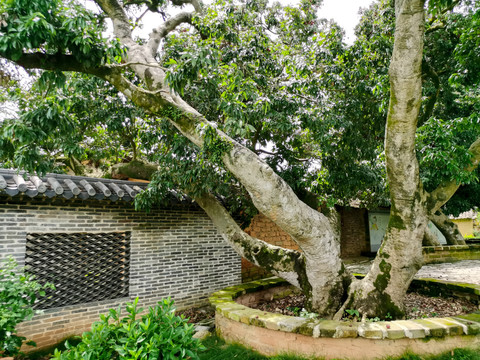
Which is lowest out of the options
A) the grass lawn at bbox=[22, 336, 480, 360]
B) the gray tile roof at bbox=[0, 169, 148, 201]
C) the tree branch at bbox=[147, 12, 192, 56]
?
the grass lawn at bbox=[22, 336, 480, 360]

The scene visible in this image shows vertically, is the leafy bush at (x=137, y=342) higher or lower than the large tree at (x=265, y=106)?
lower

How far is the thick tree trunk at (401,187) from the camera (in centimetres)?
328

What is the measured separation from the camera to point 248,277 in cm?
780

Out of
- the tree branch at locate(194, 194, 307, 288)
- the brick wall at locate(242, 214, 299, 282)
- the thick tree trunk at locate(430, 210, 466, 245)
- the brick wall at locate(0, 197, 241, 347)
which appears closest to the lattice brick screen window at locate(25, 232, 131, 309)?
the brick wall at locate(0, 197, 241, 347)

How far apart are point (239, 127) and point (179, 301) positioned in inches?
169

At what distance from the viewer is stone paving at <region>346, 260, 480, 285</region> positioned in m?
7.80

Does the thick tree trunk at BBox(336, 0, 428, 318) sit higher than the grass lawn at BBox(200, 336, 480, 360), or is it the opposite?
the thick tree trunk at BBox(336, 0, 428, 318)

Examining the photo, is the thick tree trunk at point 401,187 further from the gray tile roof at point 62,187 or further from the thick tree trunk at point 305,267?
the gray tile roof at point 62,187

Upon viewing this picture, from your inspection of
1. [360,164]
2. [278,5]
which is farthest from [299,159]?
[278,5]

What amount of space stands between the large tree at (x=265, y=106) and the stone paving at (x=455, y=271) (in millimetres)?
4268

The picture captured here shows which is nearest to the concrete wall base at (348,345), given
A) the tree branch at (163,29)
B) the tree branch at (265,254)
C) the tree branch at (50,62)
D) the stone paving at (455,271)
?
the tree branch at (265,254)

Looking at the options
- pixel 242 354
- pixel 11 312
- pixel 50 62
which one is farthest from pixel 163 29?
pixel 242 354

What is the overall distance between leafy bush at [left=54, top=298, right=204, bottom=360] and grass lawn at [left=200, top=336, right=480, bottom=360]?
1.33 metres

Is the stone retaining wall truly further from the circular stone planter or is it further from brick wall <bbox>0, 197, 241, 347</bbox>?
the circular stone planter
